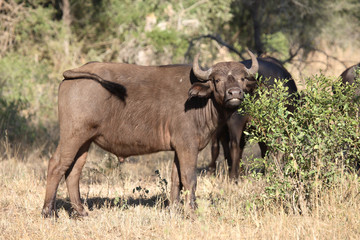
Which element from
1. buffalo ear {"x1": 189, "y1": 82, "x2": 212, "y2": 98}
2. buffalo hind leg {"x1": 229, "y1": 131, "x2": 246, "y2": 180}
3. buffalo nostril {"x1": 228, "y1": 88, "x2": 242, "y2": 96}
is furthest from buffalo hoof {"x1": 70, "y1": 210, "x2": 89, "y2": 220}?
buffalo hind leg {"x1": 229, "y1": 131, "x2": 246, "y2": 180}

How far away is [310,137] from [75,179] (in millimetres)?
2942

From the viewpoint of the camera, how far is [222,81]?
18.4 feet

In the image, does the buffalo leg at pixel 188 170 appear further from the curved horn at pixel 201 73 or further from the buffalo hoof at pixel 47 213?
the buffalo hoof at pixel 47 213

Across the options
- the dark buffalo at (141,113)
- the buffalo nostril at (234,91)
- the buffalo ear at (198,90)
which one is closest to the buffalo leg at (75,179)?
the dark buffalo at (141,113)

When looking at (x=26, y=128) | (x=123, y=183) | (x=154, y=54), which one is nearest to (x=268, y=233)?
(x=123, y=183)

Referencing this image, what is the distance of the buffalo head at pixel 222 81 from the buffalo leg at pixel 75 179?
1631 mm

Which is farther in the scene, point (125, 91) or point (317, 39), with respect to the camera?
point (317, 39)

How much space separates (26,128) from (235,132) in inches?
192

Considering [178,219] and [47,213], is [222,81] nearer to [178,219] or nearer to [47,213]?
[178,219]

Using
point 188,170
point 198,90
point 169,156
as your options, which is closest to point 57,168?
point 188,170

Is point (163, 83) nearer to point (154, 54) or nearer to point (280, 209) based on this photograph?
point (280, 209)

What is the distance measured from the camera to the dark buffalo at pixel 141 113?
570 centimetres

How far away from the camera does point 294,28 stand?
1842 cm

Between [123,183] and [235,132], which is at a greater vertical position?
[235,132]
